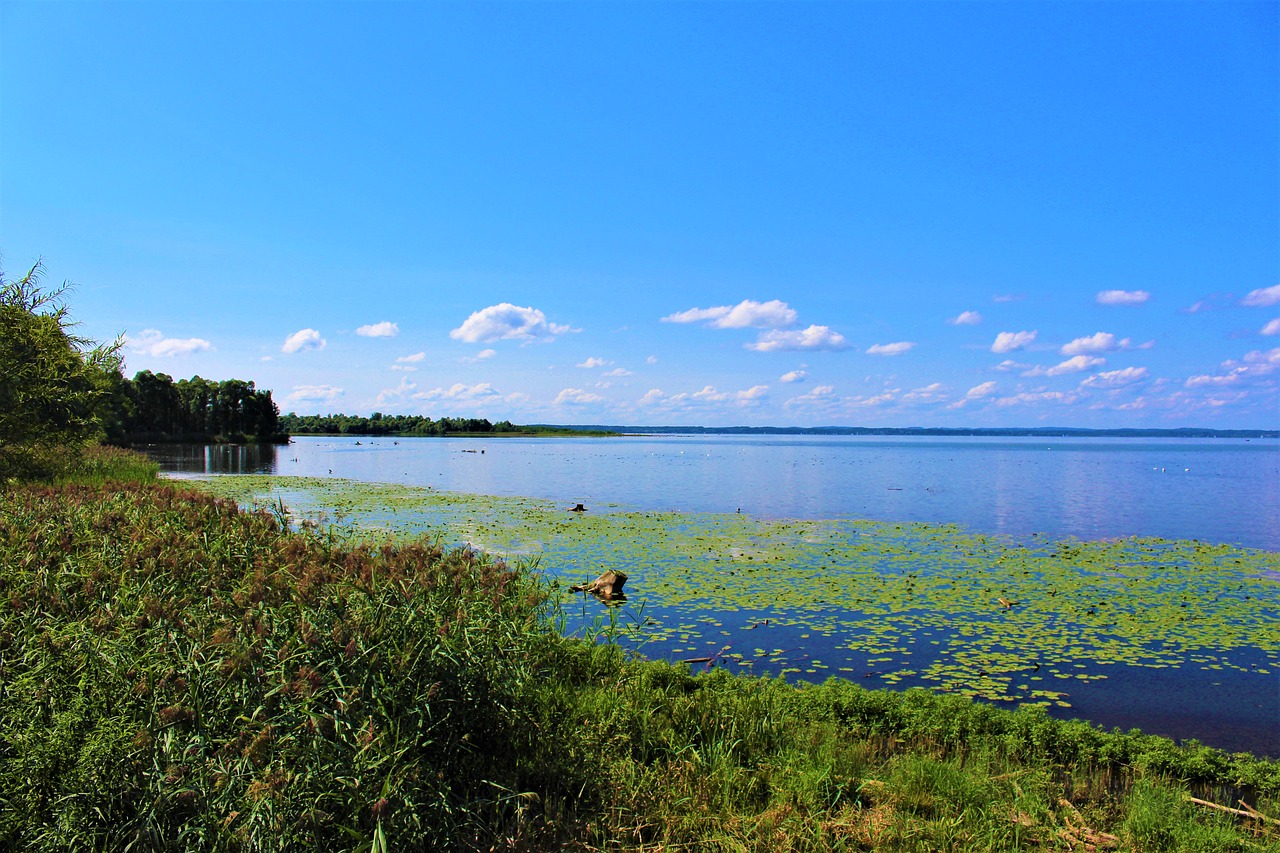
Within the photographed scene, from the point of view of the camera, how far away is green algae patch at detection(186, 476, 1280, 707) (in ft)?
31.7

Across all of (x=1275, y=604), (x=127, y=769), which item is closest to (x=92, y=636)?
(x=127, y=769)

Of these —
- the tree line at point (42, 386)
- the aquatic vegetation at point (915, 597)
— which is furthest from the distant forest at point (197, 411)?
the aquatic vegetation at point (915, 597)

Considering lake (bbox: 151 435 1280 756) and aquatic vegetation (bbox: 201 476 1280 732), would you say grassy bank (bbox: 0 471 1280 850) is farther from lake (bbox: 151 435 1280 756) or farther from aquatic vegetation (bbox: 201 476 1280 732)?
aquatic vegetation (bbox: 201 476 1280 732)

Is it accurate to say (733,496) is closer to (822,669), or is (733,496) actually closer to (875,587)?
(875,587)

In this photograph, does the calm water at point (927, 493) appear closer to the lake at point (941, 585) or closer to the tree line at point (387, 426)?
the lake at point (941, 585)

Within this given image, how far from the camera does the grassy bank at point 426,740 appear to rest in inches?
129

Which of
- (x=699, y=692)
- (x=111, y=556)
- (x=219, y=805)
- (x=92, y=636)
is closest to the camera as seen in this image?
(x=219, y=805)

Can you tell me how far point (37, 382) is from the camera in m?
15.9

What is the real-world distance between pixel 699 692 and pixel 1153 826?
3616mm

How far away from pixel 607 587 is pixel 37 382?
45.5 ft

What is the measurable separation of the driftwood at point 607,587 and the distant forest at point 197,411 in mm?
88682

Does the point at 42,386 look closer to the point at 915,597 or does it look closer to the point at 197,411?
the point at 915,597

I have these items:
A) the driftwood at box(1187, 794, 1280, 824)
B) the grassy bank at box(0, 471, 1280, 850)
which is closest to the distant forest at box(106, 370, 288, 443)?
the grassy bank at box(0, 471, 1280, 850)

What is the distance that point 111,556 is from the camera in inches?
223
